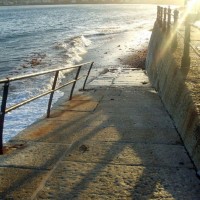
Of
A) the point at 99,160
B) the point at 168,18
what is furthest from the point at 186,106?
the point at 168,18

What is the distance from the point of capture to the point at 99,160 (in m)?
4.09

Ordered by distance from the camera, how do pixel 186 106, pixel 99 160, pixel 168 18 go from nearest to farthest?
pixel 99 160 → pixel 186 106 → pixel 168 18

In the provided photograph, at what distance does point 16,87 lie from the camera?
15836 millimetres

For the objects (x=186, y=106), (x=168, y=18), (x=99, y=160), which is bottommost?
(x=99, y=160)

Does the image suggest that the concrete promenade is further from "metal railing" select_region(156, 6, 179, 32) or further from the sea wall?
"metal railing" select_region(156, 6, 179, 32)

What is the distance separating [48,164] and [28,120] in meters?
5.49

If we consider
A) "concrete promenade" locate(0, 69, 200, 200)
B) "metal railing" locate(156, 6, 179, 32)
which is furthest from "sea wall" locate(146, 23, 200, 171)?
"metal railing" locate(156, 6, 179, 32)

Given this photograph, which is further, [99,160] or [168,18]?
[168,18]

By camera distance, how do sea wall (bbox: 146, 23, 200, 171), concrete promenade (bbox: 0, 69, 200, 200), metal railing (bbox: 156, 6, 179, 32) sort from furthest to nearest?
metal railing (bbox: 156, 6, 179, 32)
sea wall (bbox: 146, 23, 200, 171)
concrete promenade (bbox: 0, 69, 200, 200)

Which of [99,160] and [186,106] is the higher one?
[186,106]

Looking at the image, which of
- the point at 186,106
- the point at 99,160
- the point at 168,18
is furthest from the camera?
the point at 168,18

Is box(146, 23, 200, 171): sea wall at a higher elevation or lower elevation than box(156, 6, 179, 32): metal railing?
lower

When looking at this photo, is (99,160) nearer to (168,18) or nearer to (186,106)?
(186,106)

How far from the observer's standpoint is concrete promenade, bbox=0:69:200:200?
134 inches
